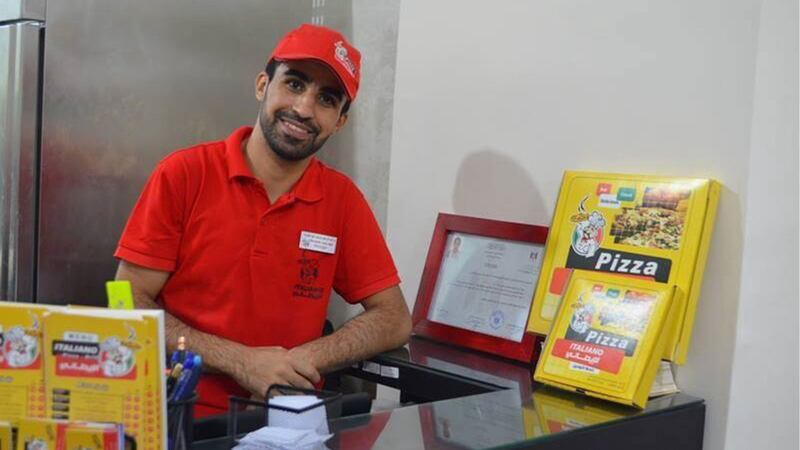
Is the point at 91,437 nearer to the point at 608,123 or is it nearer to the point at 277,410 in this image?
the point at 277,410

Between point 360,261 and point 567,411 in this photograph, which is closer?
point 567,411

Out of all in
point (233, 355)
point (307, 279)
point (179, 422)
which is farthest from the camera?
point (307, 279)

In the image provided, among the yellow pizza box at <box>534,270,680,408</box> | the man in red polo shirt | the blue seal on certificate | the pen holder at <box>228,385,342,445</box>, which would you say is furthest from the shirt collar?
the pen holder at <box>228,385,342,445</box>

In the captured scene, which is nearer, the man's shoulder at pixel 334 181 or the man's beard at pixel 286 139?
the man's beard at pixel 286 139

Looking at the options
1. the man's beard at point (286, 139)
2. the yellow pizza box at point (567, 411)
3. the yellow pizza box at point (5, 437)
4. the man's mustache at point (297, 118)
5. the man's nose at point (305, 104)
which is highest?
the man's nose at point (305, 104)

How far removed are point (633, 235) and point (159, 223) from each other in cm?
103

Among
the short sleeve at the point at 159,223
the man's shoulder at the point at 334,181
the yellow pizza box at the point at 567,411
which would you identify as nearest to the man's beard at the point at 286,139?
the man's shoulder at the point at 334,181

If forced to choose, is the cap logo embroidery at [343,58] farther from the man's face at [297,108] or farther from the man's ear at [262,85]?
the man's ear at [262,85]

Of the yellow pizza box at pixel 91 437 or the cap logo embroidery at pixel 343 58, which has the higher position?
the cap logo embroidery at pixel 343 58

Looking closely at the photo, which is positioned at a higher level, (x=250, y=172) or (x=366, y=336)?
(x=250, y=172)

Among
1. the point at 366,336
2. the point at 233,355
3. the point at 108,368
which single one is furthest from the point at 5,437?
the point at 366,336

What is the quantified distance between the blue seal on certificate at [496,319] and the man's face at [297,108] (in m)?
0.60

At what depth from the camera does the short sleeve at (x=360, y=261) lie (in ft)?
6.82

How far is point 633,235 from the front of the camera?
181 centimetres
